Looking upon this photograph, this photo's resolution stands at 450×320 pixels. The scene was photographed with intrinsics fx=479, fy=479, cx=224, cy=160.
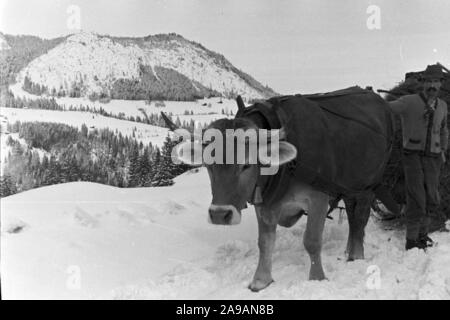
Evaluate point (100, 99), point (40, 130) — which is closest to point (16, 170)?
point (40, 130)

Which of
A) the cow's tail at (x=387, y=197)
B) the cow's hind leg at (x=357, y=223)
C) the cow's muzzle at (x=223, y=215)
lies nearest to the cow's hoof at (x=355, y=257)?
the cow's hind leg at (x=357, y=223)

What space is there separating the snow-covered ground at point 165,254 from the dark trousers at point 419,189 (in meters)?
0.22

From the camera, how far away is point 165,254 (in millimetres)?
3758

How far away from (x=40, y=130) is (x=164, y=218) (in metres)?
1.28

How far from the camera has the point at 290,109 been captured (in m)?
3.08

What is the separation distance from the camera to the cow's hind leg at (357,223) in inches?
150

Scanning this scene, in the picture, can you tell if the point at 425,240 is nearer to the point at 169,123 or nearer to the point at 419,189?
the point at 419,189

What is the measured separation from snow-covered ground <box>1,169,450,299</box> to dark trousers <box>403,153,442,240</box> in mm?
215

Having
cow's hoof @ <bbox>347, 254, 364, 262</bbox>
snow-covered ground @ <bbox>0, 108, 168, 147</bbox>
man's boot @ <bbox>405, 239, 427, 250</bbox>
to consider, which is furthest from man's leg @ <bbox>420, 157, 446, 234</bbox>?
snow-covered ground @ <bbox>0, 108, 168, 147</bbox>

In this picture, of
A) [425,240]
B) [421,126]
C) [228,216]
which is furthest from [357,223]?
[228,216]

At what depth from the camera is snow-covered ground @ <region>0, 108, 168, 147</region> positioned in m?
3.91

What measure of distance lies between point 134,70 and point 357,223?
2.46m

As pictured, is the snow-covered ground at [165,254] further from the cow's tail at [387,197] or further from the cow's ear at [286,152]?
the cow's ear at [286,152]
